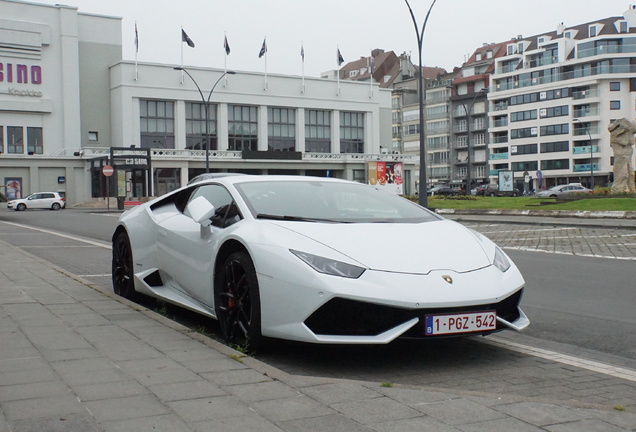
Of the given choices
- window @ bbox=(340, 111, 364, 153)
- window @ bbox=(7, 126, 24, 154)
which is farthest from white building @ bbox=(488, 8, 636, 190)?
window @ bbox=(7, 126, 24, 154)

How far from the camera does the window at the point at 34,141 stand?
72.1 meters

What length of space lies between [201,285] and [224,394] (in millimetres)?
2222

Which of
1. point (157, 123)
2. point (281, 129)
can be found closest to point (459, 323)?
point (157, 123)

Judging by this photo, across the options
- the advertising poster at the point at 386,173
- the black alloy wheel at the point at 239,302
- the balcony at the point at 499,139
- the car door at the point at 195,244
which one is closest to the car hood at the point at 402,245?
the black alloy wheel at the point at 239,302

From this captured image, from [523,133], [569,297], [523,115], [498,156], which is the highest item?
[523,115]

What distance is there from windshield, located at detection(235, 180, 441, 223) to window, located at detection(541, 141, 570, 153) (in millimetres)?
95035

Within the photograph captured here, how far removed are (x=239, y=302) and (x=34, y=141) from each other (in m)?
73.2

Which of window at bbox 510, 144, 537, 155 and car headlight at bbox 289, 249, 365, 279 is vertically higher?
window at bbox 510, 144, 537, 155

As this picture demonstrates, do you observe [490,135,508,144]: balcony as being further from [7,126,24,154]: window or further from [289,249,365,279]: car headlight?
[289,249,365,279]: car headlight

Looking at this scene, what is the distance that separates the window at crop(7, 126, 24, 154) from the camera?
232 feet

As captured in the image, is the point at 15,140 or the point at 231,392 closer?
the point at 231,392

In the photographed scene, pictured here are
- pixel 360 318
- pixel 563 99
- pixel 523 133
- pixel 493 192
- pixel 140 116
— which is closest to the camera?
pixel 360 318

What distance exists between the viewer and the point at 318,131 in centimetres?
8981

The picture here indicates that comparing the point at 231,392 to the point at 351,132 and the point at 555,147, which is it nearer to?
the point at 351,132
